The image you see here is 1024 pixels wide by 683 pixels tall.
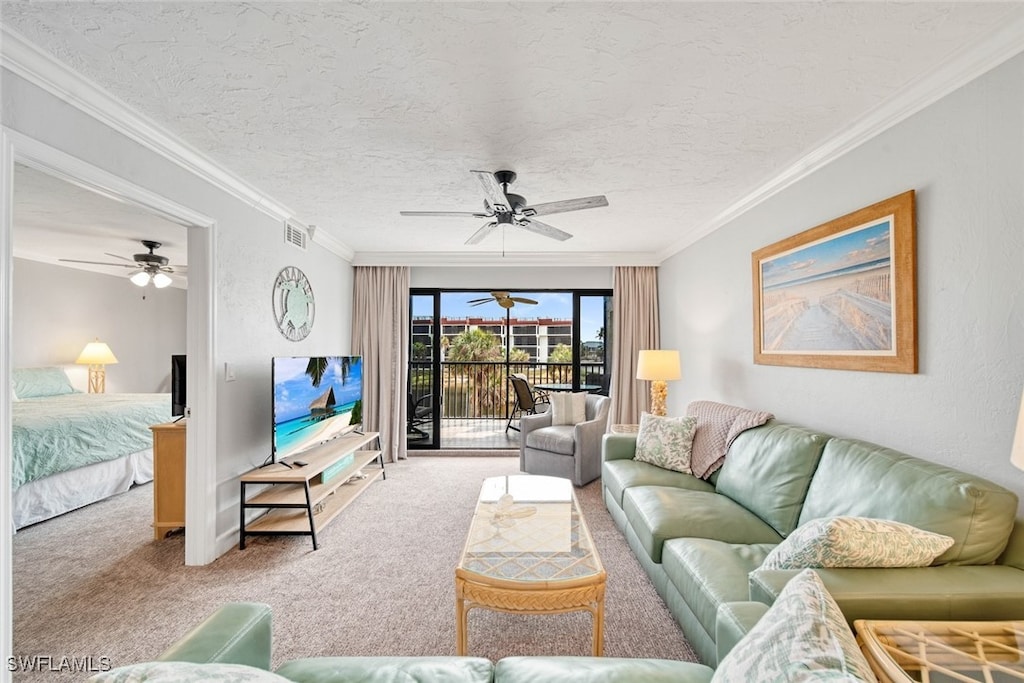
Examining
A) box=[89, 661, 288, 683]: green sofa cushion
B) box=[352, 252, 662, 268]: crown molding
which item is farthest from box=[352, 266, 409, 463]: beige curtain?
box=[89, 661, 288, 683]: green sofa cushion

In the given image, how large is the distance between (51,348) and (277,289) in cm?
416

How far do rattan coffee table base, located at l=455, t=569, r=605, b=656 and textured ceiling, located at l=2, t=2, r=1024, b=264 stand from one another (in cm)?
200

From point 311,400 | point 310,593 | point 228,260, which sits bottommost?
point 310,593

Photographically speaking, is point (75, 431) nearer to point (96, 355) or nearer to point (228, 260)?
point (228, 260)

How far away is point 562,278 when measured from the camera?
5.48m

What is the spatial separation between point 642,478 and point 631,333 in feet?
8.44

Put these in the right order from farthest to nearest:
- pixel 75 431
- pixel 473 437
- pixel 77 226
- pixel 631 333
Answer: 1. pixel 473 437
2. pixel 631 333
3. pixel 77 226
4. pixel 75 431

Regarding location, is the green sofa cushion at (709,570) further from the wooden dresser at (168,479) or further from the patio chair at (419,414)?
the patio chair at (419,414)

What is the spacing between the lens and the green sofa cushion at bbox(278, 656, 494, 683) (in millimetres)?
1133

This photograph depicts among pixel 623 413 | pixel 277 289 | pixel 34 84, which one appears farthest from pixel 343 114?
pixel 623 413

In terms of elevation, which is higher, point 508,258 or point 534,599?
point 508,258

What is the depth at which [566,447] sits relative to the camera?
13.9ft

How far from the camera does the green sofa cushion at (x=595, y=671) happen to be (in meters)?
1.13

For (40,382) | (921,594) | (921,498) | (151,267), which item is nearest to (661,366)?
(921,498)
